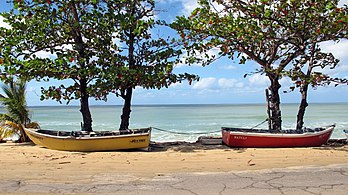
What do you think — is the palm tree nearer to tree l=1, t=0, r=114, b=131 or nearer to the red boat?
tree l=1, t=0, r=114, b=131

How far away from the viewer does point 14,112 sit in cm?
1292

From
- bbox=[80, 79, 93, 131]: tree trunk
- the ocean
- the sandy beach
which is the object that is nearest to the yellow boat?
the sandy beach

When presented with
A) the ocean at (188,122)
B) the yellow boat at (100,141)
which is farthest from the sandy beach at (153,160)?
the ocean at (188,122)

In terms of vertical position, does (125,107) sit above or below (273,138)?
above

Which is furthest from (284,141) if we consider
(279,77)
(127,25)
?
(127,25)

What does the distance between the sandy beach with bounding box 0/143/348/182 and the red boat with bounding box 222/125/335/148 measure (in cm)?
39

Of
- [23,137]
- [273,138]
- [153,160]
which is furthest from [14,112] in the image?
[273,138]

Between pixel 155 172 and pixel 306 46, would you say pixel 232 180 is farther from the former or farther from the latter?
pixel 306 46

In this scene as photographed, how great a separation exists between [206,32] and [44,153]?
6.86 m

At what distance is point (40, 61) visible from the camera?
11.2m

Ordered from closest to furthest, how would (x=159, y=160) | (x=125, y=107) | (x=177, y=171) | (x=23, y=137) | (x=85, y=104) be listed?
(x=177, y=171)
(x=159, y=160)
(x=85, y=104)
(x=125, y=107)
(x=23, y=137)

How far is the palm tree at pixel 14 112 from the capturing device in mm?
12844

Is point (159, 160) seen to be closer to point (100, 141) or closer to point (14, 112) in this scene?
point (100, 141)

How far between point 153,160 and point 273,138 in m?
4.45
